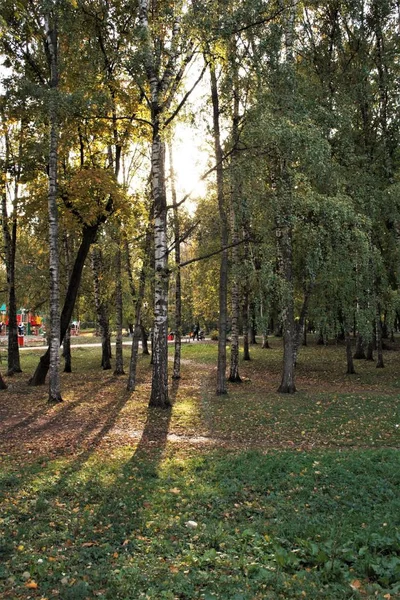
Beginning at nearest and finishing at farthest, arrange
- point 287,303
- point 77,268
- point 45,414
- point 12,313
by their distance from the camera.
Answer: point 45,414
point 287,303
point 77,268
point 12,313

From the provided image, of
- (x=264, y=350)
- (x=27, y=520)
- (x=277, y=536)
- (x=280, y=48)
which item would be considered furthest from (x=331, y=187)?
(x=264, y=350)

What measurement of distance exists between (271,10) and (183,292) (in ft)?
82.9

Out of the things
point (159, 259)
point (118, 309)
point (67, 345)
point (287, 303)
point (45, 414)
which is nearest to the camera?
point (45, 414)

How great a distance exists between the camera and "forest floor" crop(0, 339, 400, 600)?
4.40 m

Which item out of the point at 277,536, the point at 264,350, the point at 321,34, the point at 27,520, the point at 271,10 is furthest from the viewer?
the point at 264,350

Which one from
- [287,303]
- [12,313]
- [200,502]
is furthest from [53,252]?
[200,502]

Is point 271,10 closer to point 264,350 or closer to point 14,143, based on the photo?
point 14,143

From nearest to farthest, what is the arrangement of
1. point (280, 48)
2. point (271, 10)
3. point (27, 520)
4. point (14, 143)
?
1. point (27, 520)
2. point (271, 10)
3. point (280, 48)
4. point (14, 143)

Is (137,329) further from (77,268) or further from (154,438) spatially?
(154,438)

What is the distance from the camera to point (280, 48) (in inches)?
542

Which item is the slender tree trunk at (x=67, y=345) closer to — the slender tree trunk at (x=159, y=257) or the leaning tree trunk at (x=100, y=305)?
the leaning tree trunk at (x=100, y=305)

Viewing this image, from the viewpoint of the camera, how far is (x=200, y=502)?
20.7 feet

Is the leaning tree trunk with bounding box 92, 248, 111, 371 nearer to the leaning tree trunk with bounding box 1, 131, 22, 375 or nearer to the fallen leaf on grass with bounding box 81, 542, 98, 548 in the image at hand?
the leaning tree trunk with bounding box 1, 131, 22, 375

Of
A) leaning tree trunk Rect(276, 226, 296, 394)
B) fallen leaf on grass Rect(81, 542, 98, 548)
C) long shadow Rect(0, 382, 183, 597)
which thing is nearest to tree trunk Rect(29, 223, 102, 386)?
leaning tree trunk Rect(276, 226, 296, 394)
